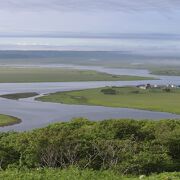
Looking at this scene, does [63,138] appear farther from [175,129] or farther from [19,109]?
[19,109]

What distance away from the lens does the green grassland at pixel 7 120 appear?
43.1 meters

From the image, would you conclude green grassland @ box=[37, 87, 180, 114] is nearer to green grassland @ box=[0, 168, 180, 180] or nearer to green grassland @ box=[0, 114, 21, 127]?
green grassland @ box=[0, 114, 21, 127]

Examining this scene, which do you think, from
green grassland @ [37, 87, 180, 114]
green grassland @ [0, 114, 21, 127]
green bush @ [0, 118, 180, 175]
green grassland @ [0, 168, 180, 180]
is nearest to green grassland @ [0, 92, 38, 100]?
green grassland @ [37, 87, 180, 114]

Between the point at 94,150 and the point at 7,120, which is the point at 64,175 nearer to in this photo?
the point at 94,150

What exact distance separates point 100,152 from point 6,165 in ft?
10.5

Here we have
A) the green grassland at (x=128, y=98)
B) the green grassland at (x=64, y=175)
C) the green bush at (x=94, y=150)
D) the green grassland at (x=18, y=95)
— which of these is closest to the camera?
the green grassland at (x=64, y=175)

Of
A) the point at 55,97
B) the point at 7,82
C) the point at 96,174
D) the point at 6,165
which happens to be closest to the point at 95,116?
the point at 55,97

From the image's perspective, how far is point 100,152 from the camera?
16.6m

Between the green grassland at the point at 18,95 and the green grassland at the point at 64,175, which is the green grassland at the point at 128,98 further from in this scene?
the green grassland at the point at 64,175

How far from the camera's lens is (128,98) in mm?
65000

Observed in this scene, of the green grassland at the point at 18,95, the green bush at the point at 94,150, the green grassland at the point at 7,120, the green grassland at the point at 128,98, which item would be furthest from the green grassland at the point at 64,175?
the green grassland at the point at 18,95

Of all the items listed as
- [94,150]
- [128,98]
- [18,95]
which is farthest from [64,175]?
[18,95]

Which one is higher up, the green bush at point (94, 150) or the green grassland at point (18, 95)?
the green bush at point (94, 150)

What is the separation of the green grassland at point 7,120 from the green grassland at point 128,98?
1458cm
